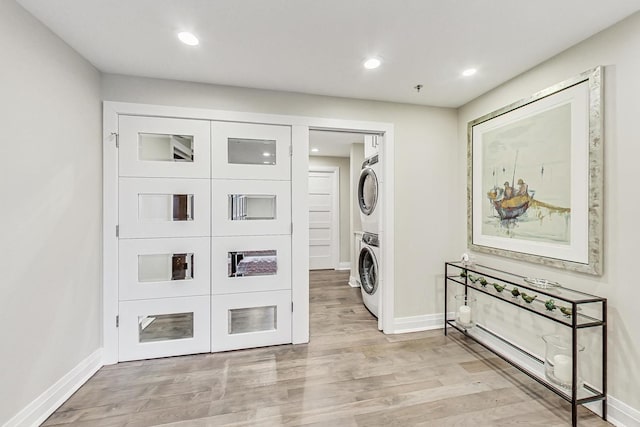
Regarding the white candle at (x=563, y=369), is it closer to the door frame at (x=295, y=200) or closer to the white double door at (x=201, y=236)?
the door frame at (x=295, y=200)

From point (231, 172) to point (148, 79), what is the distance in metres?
0.99

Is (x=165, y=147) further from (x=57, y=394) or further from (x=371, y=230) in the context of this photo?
(x=371, y=230)

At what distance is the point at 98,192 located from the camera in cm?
215

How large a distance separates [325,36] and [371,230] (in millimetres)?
2038

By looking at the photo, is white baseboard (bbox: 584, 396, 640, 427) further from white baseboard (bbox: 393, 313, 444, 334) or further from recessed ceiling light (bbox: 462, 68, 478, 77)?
recessed ceiling light (bbox: 462, 68, 478, 77)

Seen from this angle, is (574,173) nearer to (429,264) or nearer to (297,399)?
(429,264)

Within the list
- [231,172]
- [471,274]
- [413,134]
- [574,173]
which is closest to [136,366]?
[231,172]

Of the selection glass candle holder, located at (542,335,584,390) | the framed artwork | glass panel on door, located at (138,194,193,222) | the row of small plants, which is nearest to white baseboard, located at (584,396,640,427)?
glass candle holder, located at (542,335,584,390)

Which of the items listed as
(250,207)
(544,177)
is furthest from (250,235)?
(544,177)

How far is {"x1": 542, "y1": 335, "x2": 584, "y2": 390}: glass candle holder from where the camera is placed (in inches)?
66.4

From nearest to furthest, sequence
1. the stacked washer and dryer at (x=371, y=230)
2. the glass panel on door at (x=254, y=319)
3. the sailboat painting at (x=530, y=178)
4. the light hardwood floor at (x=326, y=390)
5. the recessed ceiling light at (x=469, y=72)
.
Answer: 1. the light hardwood floor at (x=326, y=390)
2. the sailboat painting at (x=530, y=178)
3. the recessed ceiling light at (x=469, y=72)
4. the glass panel on door at (x=254, y=319)
5. the stacked washer and dryer at (x=371, y=230)

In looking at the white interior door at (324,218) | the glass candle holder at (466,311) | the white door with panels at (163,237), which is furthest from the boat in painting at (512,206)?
the white interior door at (324,218)

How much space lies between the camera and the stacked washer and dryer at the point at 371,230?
296 cm

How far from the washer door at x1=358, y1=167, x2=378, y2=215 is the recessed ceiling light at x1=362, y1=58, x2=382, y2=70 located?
3.87 feet
